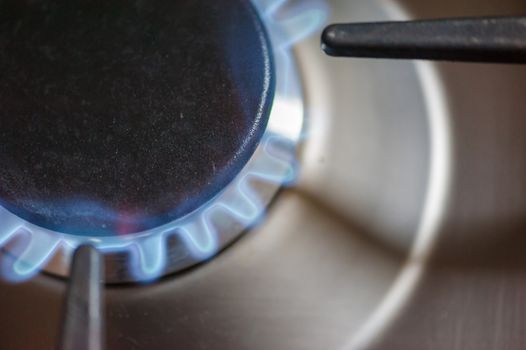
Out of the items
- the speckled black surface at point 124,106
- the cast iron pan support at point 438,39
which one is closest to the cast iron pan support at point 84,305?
the speckled black surface at point 124,106

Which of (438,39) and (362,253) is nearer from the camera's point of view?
(438,39)

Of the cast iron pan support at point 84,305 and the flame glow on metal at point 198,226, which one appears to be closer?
the cast iron pan support at point 84,305

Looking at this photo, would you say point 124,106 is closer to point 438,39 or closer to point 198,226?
point 198,226

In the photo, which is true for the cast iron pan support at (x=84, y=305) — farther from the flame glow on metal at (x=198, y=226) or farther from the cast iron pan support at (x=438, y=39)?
the cast iron pan support at (x=438, y=39)

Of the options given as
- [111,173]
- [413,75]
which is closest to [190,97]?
[111,173]

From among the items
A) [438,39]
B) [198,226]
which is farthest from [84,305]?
[438,39]

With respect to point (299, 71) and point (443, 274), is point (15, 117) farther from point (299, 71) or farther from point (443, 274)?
point (443, 274)
